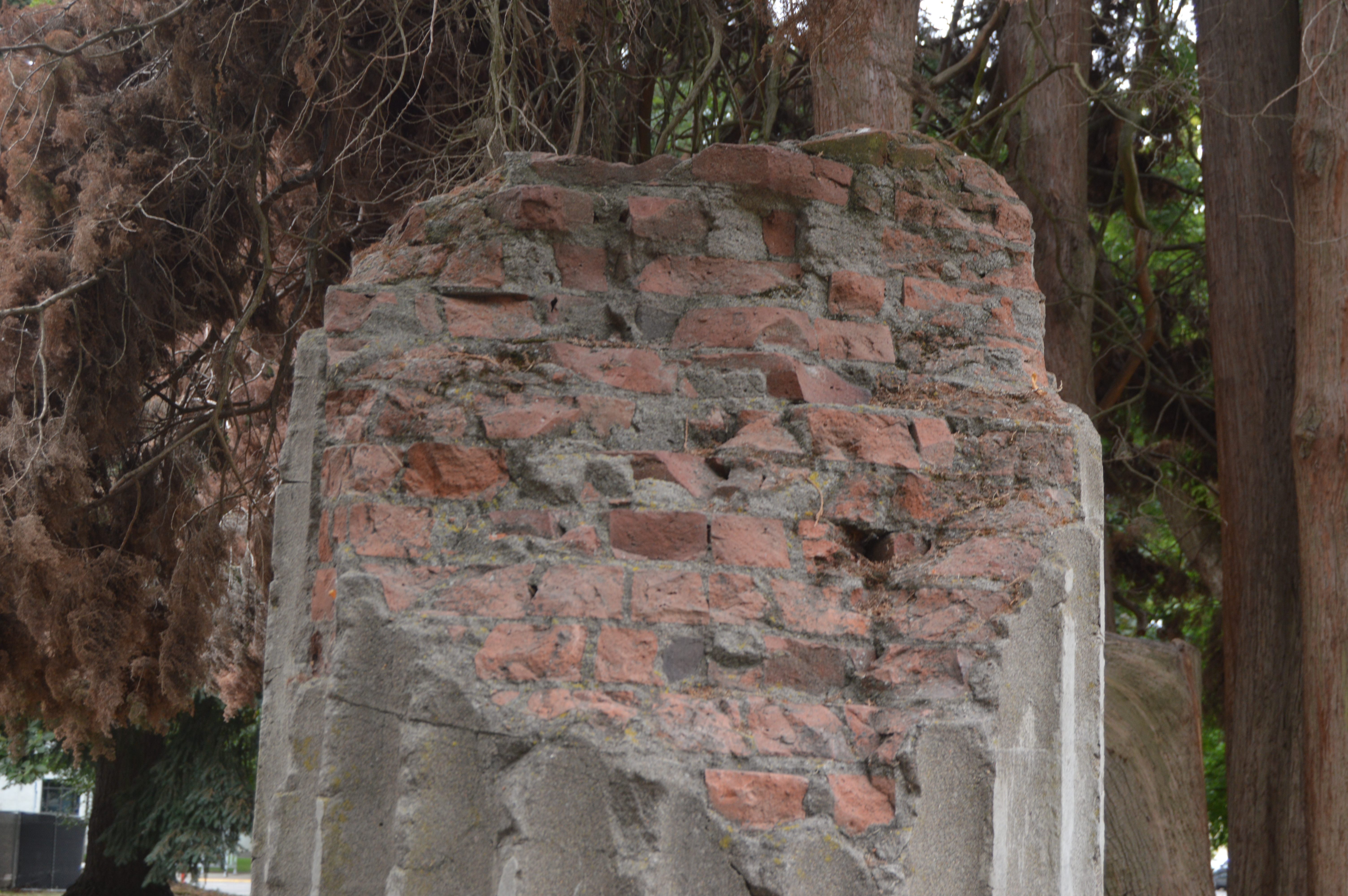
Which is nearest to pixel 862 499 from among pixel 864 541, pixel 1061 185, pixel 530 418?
pixel 864 541

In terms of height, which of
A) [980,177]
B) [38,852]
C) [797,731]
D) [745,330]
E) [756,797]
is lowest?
[38,852]

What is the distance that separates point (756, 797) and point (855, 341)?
1044 mm

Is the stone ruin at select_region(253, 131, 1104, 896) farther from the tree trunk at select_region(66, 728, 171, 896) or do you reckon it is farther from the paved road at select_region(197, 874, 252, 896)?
the paved road at select_region(197, 874, 252, 896)

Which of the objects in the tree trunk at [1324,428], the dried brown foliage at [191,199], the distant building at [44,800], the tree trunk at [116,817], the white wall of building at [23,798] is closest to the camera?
the tree trunk at [1324,428]

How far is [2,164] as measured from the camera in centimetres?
488

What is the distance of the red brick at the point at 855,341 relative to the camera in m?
2.44

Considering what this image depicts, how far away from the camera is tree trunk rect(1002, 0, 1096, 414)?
18.4 ft

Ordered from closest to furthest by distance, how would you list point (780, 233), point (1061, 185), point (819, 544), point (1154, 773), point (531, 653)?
point (531, 653)
point (819, 544)
point (780, 233)
point (1154, 773)
point (1061, 185)

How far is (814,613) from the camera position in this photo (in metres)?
2.12

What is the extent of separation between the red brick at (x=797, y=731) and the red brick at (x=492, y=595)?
1.49 ft

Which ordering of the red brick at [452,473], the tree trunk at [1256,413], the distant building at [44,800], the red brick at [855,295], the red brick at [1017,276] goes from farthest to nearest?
the distant building at [44,800], the tree trunk at [1256,413], the red brick at [1017,276], the red brick at [855,295], the red brick at [452,473]

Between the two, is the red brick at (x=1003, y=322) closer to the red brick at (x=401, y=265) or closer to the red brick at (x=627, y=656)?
the red brick at (x=627, y=656)

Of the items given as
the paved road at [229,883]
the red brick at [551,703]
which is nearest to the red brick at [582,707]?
the red brick at [551,703]

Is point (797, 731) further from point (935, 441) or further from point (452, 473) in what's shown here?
point (452, 473)
